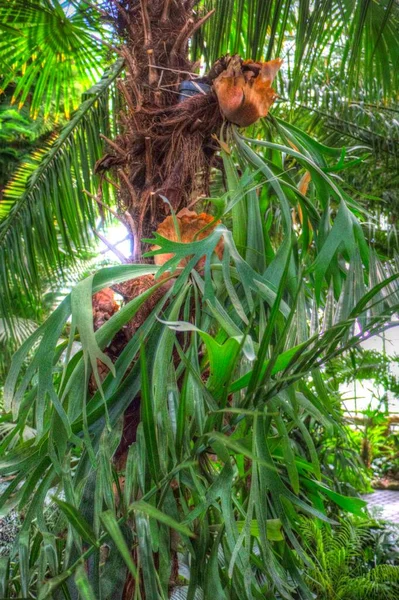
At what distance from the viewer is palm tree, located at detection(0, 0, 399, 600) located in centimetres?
81

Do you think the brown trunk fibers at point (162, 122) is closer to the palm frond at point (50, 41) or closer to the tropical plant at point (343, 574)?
the palm frond at point (50, 41)

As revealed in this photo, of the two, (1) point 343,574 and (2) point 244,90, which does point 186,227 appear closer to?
(2) point 244,90

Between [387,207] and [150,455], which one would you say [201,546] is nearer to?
[150,455]

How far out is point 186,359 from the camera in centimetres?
79

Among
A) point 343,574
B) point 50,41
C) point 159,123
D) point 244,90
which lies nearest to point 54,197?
point 50,41

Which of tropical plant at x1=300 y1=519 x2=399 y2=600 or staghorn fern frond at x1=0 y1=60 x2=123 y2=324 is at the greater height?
staghorn fern frond at x1=0 y1=60 x2=123 y2=324

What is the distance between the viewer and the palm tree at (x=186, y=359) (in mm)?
813

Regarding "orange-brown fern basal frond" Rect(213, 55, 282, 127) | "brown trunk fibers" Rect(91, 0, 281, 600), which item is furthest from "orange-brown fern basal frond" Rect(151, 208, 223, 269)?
"orange-brown fern basal frond" Rect(213, 55, 282, 127)

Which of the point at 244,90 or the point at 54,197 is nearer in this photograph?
the point at 244,90

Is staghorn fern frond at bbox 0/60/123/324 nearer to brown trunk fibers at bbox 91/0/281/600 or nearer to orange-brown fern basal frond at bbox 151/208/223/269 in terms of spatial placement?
brown trunk fibers at bbox 91/0/281/600

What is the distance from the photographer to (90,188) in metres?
2.56

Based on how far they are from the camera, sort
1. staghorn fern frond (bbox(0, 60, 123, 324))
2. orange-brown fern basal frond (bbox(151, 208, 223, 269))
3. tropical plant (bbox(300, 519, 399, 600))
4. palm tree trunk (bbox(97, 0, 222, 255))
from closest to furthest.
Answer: orange-brown fern basal frond (bbox(151, 208, 223, 269)) < palm tree trunk (bbox(97, 0, 222, 255)) < staghorn fern frond (bbox(0, 60, 123, 324)) < tropical plant (bbox(300, 519, 399, 600))


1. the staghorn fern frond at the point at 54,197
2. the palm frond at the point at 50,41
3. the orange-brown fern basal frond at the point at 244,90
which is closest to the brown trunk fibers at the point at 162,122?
the orange-brown fern basal frond at the point at 244,90

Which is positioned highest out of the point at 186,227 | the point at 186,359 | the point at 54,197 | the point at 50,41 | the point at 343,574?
the point at 50,41
